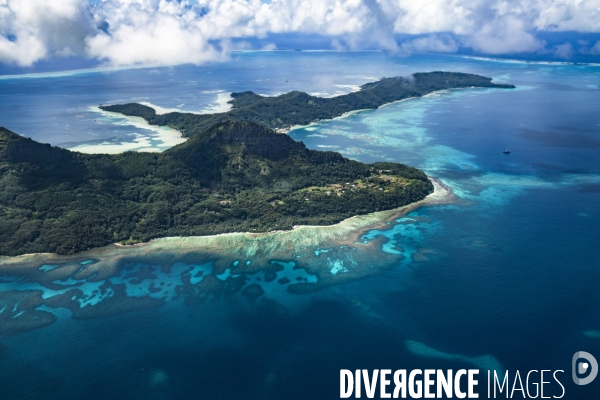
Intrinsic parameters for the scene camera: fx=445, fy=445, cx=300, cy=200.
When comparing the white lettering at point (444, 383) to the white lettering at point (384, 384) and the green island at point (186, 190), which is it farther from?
the green island at point (186, 190)

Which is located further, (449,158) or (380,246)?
(449,158)

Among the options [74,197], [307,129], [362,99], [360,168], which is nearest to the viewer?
[74,197]

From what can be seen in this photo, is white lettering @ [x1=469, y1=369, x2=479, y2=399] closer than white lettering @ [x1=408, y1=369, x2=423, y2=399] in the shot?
Yes

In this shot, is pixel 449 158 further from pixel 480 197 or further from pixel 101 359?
pixel 101 359

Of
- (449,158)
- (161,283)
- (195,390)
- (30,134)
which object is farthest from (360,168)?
(30,134)

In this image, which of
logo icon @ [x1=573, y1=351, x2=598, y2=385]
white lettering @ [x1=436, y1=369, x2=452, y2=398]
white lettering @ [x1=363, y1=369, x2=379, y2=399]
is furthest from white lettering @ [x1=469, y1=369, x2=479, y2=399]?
logo icon @ [x1=573, y1=351, x2=598, y2=385]

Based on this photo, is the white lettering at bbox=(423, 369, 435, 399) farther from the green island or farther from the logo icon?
the green island

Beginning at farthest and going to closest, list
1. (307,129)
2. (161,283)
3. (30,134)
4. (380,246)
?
(307,129)
(30,134)
(380,246)
(161,283)
